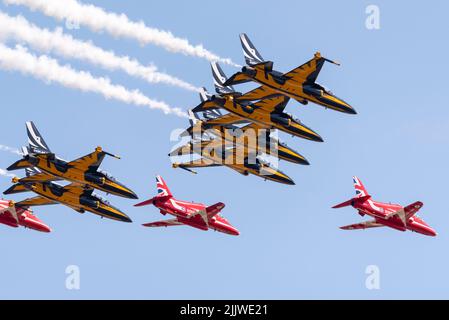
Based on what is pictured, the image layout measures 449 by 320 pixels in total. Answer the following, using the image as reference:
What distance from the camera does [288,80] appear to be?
364 feet

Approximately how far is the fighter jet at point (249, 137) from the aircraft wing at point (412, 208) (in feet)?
40.7

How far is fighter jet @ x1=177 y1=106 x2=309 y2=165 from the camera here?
116625mm

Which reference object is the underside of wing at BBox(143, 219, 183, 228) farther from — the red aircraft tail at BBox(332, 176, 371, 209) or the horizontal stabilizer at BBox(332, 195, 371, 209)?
the red aircraft tail at BBox(332, 176, 371, 209)

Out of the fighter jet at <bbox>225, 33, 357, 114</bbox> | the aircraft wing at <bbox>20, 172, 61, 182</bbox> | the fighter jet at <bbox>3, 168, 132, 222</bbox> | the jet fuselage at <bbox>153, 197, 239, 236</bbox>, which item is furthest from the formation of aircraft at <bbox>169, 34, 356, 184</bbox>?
the aircraft wing at <bbox>20, 172, 61, 182</bbox>

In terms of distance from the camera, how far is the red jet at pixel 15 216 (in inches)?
4806

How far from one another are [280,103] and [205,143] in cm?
1025

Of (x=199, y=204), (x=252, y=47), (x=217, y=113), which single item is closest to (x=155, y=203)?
(x=199, y=204)

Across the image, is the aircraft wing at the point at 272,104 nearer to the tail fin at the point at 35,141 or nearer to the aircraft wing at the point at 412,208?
the aircraft wing at the point at 412,208

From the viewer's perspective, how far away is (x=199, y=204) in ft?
399

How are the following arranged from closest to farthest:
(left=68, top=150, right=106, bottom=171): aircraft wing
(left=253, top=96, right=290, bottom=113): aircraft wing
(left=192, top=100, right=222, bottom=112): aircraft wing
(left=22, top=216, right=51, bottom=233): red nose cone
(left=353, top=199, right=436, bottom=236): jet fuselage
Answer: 1. (left=68, top=150, right=106, bottom=171): aircraft wing
2. (left=192, top=100, right=222, bottom=112): aircraft wing
3. (left=253, top=96, right=290, bottom=113): aircraft wing
4. (left=353, top=199, right=436, bottom=236): jet fuselage
5. (left=22, top=216, right=51, bottom=233): red nose cone

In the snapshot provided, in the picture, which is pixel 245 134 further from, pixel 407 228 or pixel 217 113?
pixel 407 228

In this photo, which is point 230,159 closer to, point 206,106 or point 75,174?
point 206,106

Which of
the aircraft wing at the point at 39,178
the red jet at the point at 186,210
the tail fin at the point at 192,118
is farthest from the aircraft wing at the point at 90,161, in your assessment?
the tail fin at the point at 192,118

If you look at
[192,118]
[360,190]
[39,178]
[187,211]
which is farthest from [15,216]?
[360,190]
